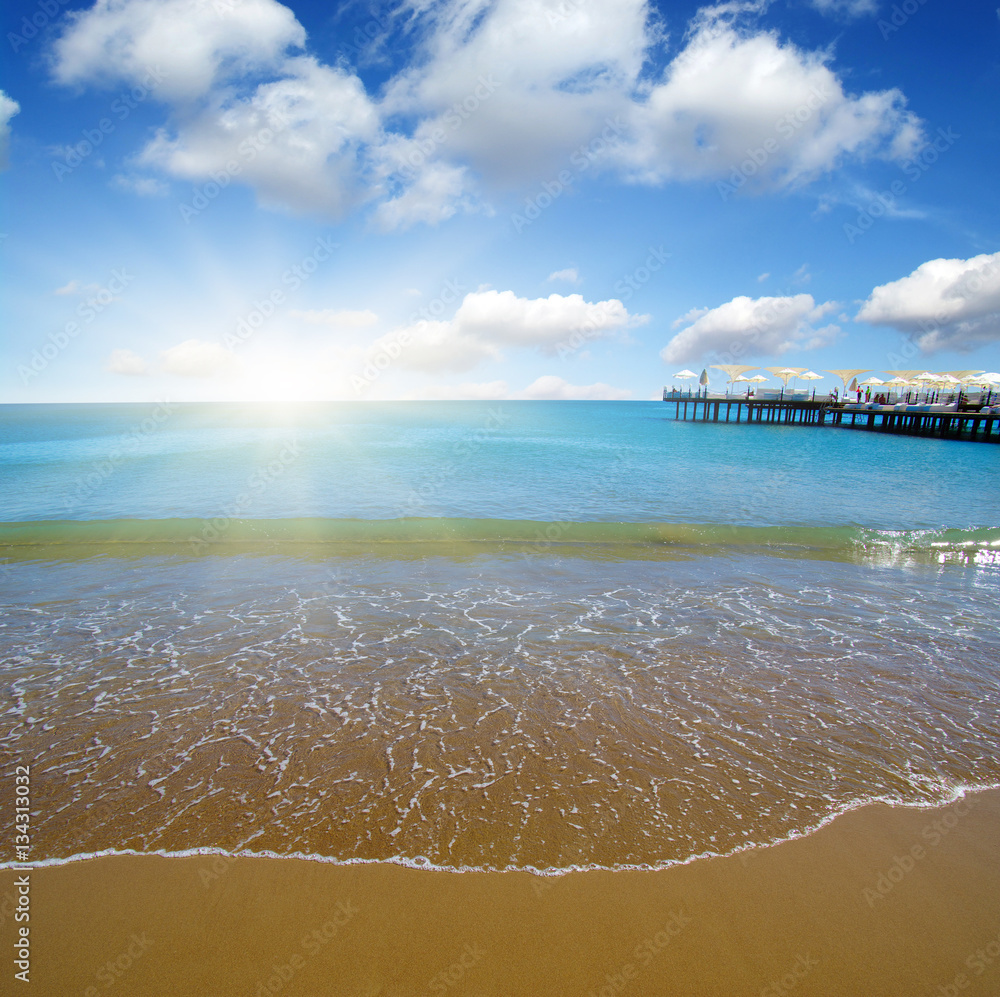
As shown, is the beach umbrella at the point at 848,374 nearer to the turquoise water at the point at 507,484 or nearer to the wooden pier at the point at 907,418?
the wooden pier at the point at 907,418

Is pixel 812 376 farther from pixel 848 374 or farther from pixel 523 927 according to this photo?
pixel 523 927

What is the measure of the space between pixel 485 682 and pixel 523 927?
10.9 ft

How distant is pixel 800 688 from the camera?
253 inches

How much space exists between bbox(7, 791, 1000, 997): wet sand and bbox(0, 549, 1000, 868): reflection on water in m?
0.25

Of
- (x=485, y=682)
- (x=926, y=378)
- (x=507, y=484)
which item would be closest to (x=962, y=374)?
(x=926, y=378)

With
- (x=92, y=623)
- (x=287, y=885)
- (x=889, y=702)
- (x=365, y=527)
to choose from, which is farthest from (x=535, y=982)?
(x=365, y=527)

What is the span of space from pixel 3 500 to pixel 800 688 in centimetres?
2821

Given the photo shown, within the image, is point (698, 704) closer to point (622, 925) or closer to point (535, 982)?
point (622, 925)

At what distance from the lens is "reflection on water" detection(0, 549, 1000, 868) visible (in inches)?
164

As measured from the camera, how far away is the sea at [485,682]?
4.21 meters

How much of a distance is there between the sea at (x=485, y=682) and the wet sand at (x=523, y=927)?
0.24 m

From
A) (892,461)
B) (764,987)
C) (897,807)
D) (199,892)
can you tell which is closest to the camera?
(764,987)

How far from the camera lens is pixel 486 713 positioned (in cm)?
584

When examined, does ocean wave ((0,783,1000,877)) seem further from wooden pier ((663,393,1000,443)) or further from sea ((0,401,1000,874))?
wooden pier ((663,393,1000,443))
